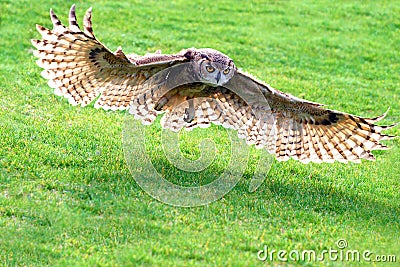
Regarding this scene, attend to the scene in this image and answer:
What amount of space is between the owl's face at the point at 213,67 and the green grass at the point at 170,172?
156 cm

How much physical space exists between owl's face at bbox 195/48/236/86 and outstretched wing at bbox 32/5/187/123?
11.3 inches

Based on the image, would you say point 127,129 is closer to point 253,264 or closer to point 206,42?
point 253,264

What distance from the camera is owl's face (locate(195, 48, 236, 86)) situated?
403 inches

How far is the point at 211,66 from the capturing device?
10.2m

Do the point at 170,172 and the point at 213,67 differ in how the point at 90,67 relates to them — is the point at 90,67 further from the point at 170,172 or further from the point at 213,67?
the point at 170,172

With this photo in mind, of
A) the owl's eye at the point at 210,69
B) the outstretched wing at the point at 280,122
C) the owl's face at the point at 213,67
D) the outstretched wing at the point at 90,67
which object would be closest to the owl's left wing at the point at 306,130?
the outstretched wing at the point at 280,122

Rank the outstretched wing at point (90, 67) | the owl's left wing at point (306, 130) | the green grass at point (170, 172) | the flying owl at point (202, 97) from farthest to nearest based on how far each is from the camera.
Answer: the owl's left wing at point (306, 130) < the flying owl at point (202, 97) < the outstretched wing at point (90, 67) < the green grass at point (170, 172)

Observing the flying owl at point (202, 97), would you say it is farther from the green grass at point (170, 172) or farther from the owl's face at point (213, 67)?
the green grass at point (170, 172)

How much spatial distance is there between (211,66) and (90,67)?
178 centimetres

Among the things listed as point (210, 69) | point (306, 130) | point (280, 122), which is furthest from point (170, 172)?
point (306, 130)

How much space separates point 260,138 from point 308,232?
2.34 meters

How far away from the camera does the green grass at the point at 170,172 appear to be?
8.69 meters

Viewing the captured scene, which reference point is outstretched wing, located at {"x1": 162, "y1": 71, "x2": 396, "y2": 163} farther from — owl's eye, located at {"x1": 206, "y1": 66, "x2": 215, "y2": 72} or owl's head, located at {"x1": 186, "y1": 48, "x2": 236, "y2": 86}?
owl's eye, located at {"x1": 206, "y1": 66, "x2": 215, "y2": 72}

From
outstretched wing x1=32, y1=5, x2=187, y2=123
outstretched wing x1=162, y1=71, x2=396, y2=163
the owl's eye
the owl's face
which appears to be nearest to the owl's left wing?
outstretched wing x1=162, y1=71, x2=396, y2=163
